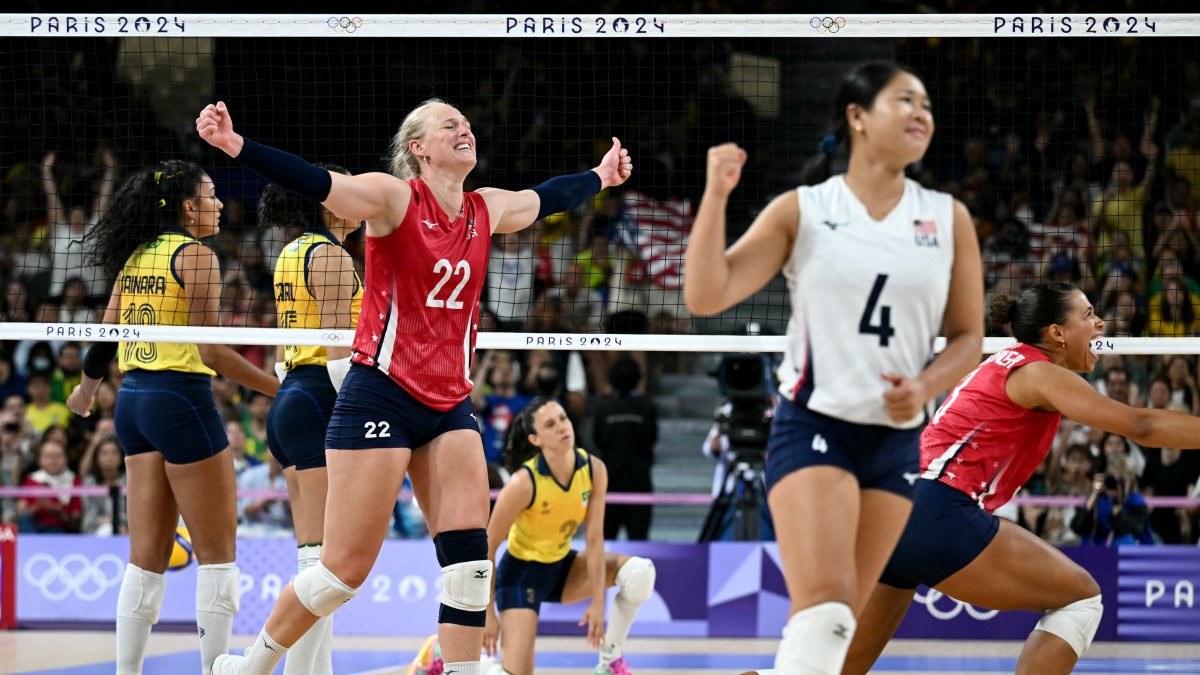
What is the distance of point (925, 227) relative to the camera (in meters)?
3.97

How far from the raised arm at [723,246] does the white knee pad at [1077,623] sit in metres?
2.09

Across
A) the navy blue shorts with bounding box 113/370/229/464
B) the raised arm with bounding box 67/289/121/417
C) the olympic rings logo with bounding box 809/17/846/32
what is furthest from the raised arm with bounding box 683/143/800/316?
the raised arm with bounding box 67/289/121/417

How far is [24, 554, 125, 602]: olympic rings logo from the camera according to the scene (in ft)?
34.8

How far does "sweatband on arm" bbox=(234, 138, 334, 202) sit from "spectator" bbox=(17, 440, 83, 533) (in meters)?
7.76

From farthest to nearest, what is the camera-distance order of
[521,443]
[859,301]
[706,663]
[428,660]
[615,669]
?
[706,663] < [521,443] < [615,669] < [428,660] < [859,301]

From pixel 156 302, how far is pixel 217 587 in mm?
1354

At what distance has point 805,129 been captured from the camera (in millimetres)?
15219

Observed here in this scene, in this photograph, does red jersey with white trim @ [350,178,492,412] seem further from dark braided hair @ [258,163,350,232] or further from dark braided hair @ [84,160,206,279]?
dark braided hair @ [84,160,206,279]

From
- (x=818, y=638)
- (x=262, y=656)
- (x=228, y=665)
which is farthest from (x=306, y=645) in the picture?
(x=818, y=638)

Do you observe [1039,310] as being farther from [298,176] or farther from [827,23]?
[298,176]

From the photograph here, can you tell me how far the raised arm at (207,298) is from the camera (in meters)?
6.13
